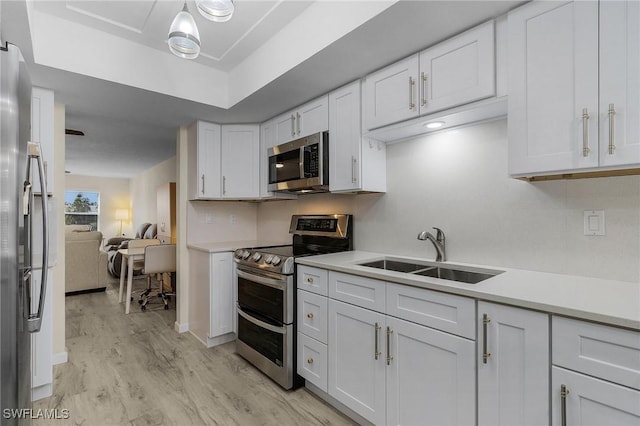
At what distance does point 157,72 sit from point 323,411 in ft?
8.80

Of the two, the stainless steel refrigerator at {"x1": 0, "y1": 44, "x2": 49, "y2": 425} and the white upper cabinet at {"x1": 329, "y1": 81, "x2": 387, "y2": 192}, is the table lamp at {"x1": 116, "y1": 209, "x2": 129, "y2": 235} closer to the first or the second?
the white upper cabinet at {"x1": 329, "y1": 81, "x2": 387, "y2": 192}

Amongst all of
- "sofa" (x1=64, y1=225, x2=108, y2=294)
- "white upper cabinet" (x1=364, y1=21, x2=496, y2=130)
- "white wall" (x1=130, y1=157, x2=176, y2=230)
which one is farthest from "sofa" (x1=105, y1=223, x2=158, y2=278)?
"white upper cabinet" (x1=364, y1=21, x2=496, y2=130)

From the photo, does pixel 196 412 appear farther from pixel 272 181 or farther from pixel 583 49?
pixel 583 49

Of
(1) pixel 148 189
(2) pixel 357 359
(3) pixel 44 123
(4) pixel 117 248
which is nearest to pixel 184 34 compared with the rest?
(3) pixel 44 123

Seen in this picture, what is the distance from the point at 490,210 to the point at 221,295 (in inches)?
92.1

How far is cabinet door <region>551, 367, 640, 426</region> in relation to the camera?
0.98 metres

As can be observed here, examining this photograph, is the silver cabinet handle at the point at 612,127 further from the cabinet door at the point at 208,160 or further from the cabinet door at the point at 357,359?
the cabinet door at the point at 208,160

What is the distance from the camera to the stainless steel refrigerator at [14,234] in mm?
1029

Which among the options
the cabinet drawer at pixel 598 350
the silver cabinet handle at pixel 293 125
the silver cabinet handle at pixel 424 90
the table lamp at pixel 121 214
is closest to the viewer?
the cabinet drawer at pixel 598 350

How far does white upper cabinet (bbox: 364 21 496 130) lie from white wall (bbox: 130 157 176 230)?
486cm

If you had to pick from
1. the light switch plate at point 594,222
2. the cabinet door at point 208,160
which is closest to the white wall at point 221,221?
the cabinet door at point 208,160

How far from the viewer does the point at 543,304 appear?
1.13 meters

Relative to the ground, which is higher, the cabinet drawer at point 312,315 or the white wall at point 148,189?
the white wall at point 148,189

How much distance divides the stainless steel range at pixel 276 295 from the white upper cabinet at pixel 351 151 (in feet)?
1.38
